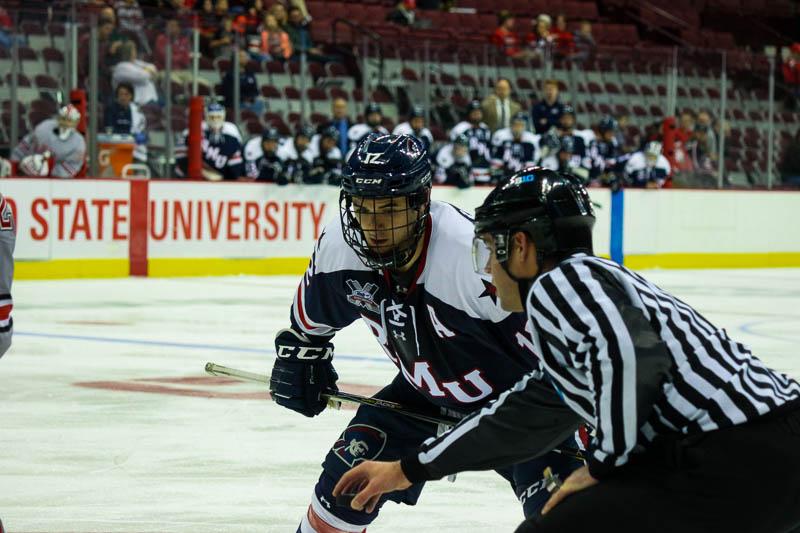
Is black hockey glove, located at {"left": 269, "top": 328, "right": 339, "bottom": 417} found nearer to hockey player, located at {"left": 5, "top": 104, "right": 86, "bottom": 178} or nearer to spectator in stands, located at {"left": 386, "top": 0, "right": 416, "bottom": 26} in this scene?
hockey player, located at {"left": 5, "top": 104, "right": 86, "bottom": 178}

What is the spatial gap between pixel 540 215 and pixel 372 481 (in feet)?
1.86

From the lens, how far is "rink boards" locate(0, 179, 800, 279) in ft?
43.3

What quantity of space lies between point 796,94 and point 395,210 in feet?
53.5

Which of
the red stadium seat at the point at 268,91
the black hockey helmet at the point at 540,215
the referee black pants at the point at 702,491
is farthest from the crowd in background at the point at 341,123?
the referee black pants at the point at 702,491

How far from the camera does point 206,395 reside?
668 cm

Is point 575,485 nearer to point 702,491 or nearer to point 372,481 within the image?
point 702,491

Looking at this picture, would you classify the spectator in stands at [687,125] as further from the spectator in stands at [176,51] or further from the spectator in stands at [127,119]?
the spectator in stands at [127,119]

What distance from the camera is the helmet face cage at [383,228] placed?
10.1 feet

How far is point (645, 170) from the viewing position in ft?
55.6

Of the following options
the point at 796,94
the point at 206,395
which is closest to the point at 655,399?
the point at 206,395

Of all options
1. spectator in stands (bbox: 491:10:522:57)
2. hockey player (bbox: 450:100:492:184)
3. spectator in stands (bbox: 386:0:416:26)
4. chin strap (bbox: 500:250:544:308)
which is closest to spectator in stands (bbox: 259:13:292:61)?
hockey player (bbox: 450:100:492:184)

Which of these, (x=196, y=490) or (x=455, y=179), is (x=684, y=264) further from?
(x=196, y=490)

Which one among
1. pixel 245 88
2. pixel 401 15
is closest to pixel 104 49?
pixel 245 88

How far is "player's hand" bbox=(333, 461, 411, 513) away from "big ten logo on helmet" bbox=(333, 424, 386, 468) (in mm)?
598
